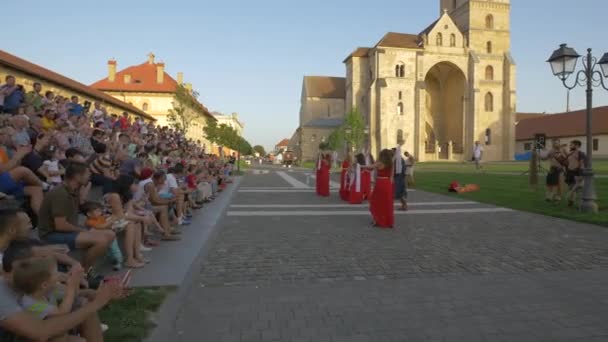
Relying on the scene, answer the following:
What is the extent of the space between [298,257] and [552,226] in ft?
20.1

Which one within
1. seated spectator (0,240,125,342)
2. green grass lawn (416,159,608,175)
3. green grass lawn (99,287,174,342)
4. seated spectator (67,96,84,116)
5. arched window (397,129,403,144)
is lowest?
green grass lawn (99,287,174,342)

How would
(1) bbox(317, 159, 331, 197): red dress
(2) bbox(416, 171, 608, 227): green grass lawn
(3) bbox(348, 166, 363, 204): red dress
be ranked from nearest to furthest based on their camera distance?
(2) bbox(416, 171, 608, 227): green grass lawn < (3) bbox(348, 166, 363, 204): red dress < (1) bbox(317, 159, 331, 197): red dress

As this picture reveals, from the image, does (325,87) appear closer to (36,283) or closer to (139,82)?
(139,82)

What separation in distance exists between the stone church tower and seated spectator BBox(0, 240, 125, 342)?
54530 millimetres

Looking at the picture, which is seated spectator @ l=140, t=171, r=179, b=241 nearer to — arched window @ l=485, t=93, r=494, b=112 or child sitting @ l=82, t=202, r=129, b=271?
child sitting @ l=82, t=202, r=129, b=271

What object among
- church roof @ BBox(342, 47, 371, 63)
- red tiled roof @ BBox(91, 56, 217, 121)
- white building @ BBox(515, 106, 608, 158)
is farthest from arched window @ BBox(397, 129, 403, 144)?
red tiled roof @ BBox(91, 56, 217, 121)

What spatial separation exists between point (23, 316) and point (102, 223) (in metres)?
2.95

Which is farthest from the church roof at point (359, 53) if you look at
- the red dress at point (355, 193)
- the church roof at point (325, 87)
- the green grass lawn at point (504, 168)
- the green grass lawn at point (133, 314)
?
the green grass lawn at point (133, 314)

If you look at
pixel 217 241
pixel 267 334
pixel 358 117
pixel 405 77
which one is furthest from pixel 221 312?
pixel 405 77

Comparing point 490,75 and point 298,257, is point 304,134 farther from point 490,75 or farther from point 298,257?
point 298,257

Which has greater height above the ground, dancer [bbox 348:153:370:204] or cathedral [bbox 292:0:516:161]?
cathedral [bbox 292:0:516:161]

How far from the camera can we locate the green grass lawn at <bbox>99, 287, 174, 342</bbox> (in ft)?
11.0

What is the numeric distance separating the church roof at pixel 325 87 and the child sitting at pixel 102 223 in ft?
257

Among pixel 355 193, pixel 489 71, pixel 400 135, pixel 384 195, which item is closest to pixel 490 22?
pixel 489 71
